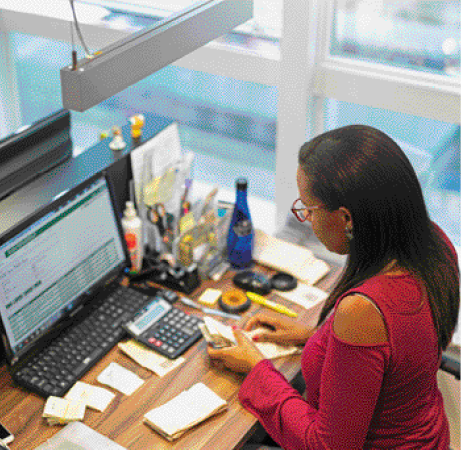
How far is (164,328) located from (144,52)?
744mm

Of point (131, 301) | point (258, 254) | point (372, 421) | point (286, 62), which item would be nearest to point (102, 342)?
point (131, 301)

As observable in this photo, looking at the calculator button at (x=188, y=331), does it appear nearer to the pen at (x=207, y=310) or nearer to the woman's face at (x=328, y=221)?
the pen at (x=207, y=310)

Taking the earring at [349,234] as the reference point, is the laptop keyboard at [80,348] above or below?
below

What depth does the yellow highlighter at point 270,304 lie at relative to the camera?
1.80 metres

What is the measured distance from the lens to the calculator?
1.65 m

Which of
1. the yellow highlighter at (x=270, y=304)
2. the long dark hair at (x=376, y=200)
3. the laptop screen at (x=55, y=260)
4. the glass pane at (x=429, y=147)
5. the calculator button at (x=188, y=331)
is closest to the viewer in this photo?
the long dark hair at (x=376, y=200)

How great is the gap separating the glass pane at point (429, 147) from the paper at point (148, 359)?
1171 mm

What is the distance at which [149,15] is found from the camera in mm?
2543

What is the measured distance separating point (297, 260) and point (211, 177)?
4.24 feet

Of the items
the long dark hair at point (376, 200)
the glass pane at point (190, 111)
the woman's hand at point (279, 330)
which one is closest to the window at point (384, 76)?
the glass pane at point (190, 111)

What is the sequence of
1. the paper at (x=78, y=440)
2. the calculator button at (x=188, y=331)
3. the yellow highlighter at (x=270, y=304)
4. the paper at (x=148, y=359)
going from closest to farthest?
the paper at (x=78, y=440) → the paper at (x=148, y=359) → the calculator button at (x=188, y=331) → the yellow highlighter at (x=270, y=304)

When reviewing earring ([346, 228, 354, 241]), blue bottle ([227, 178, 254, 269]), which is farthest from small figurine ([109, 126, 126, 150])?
earring ([346, 228, 354, 241])

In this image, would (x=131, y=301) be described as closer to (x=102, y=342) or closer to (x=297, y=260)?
(x=102, y=342)

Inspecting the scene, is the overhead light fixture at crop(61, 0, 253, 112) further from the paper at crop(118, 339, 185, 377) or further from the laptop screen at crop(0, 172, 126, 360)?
the paper at crop(118, 339, 185, 377)
